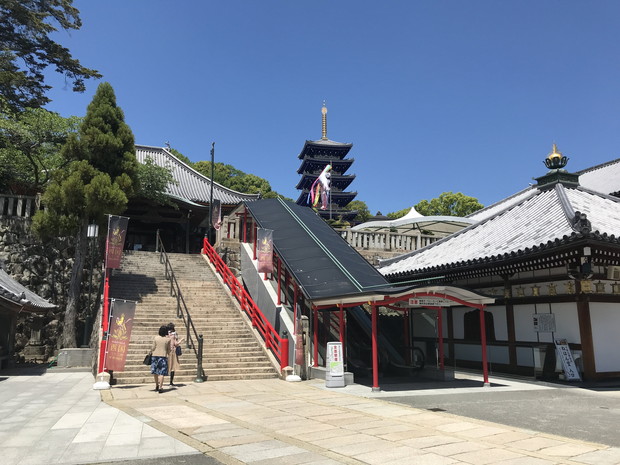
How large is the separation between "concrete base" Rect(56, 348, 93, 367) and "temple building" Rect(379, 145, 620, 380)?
420 inches

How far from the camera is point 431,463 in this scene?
501 cm

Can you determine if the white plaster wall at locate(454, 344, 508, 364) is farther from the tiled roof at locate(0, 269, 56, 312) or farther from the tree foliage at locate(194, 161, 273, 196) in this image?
the tree foliage at locate(194, 161, 273, 196)

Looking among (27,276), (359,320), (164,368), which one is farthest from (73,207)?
(359,320)

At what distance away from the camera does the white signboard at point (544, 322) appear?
12.0 meters

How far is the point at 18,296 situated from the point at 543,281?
15.4 metres

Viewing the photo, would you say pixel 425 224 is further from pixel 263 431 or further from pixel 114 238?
pixel 263 431

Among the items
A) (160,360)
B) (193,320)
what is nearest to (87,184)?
(193,320)

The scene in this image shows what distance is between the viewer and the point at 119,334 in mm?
11180

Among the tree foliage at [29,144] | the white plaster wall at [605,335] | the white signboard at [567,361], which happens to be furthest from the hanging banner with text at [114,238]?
the white plaster wall at [605,335]

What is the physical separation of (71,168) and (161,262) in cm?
637

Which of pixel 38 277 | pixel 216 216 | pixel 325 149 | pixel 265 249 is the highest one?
pixel 325 149

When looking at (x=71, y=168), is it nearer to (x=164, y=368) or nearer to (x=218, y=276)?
(x=218, y=276)

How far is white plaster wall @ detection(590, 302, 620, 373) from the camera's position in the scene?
38.1 ft

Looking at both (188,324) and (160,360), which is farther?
(188,324)
